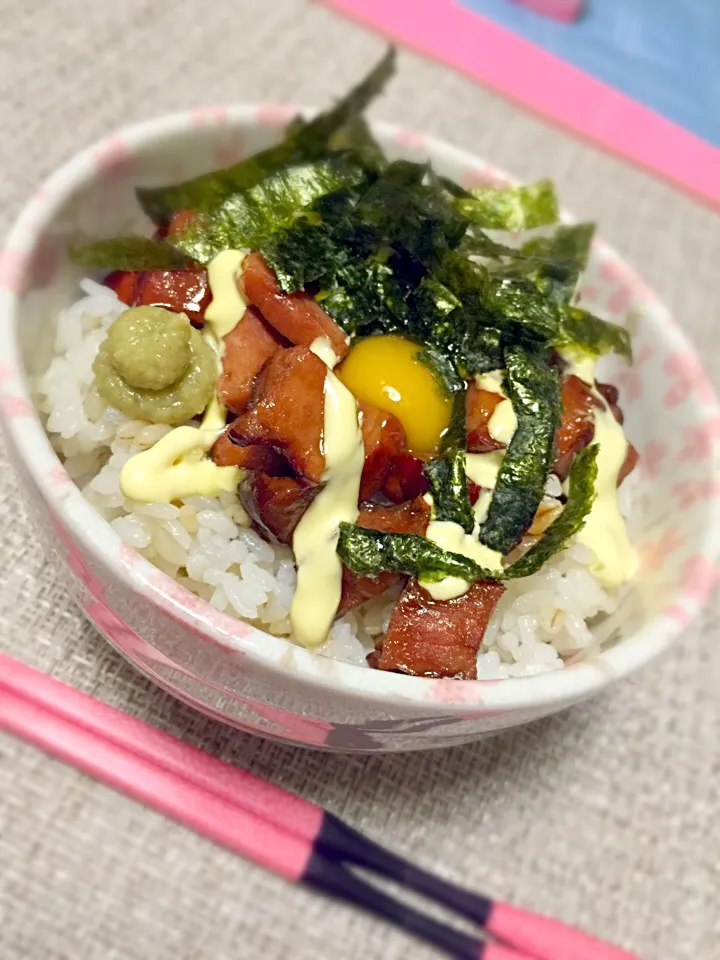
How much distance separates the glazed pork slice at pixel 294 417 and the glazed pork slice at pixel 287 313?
0.35ft

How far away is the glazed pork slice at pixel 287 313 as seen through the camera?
4.35ft

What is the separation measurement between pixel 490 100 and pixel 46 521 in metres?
1.94

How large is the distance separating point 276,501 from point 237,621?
0.22 meters

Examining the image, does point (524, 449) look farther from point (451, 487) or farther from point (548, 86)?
point (548, 86)

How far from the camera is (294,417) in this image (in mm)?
1174

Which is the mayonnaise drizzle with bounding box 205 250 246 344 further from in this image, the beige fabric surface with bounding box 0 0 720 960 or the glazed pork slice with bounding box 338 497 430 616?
the beige fabric surface with bounding box 0 0 720 960

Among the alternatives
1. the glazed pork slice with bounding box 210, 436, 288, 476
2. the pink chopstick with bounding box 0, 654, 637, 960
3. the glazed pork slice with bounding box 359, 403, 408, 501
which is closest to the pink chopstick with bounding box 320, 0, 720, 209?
the glazed pork slice with bounding box 359, 403, 408, 501

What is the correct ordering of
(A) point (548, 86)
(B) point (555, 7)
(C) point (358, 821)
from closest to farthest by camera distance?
(C) point (358, 821), (A) point (548, 86), (B) point (555, 7)

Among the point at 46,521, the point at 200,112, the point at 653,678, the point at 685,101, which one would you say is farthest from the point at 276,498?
the point at 685,101

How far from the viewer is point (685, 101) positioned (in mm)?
2945

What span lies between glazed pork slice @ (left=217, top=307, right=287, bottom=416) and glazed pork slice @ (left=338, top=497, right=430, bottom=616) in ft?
0.84

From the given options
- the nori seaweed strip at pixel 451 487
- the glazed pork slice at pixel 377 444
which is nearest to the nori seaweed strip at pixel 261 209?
the glazed pork slice at pixel 377 444

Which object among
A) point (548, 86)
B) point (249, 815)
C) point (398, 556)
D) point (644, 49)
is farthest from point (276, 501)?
point (644, 49)

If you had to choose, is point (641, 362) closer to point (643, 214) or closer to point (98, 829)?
point (643, 214)
